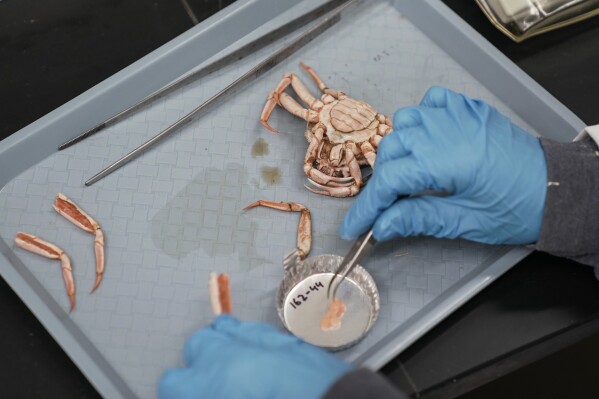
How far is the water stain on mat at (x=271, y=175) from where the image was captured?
233 centimetres

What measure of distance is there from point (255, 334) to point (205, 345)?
0.13 metres

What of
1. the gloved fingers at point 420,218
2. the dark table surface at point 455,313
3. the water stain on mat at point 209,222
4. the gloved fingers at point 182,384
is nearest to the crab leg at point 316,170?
the water stain on mat at point 209,222

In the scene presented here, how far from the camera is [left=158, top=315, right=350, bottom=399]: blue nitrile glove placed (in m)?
1.63

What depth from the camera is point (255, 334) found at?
70.4 inches

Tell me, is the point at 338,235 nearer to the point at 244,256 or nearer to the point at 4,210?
the point at 244,256

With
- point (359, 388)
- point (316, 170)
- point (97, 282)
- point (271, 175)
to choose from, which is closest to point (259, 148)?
point (271, 175)

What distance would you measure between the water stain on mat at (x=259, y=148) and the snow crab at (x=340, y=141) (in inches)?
5.8

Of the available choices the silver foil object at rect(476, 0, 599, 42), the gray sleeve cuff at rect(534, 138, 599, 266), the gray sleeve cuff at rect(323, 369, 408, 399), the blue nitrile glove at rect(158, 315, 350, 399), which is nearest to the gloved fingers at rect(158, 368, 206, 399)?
the blue nitrile glove at rect(158, 315, 350, 399)

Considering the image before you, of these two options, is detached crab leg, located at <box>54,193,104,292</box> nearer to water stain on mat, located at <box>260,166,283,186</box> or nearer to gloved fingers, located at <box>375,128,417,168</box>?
water stain on mat, located at <box>260,166,283,186</box>

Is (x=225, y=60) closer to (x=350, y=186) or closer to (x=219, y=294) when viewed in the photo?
(x=350, y=186)

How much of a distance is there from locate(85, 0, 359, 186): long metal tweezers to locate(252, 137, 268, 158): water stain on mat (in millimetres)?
210

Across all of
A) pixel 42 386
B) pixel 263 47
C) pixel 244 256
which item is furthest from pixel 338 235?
pixel 42 386

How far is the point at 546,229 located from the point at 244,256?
0.90 m

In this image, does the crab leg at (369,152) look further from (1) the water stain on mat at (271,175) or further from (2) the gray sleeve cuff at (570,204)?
(2) the gray sleeve cuff at (570,204)
